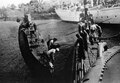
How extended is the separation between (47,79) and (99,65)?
20.2 ft

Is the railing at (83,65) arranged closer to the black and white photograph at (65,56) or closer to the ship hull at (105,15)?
the black and white photograph at (65,56)

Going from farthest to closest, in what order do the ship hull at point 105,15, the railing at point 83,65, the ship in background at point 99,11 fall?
1. the ship in background at point 99,11
2. the ship hull at point 105,15
3. the railing at point 83,65

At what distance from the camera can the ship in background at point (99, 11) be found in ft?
127

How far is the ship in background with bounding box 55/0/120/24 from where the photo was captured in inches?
1529

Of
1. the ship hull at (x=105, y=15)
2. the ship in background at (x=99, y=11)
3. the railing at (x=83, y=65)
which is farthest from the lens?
the ship in background at (x=99, y=11)

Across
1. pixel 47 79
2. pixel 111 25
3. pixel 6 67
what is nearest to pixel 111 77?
pixel 47 79

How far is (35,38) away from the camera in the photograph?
16.0m

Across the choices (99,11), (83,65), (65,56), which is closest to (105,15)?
(99,11)

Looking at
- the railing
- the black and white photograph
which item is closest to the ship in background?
the black and white photograph

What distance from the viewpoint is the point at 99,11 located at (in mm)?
44000

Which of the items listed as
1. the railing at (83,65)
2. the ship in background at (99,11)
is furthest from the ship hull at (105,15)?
the railing at (83,65)

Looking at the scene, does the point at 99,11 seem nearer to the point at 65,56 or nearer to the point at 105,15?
the point at 105,15

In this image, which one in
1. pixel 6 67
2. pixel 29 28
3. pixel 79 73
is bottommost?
pixel 6 67

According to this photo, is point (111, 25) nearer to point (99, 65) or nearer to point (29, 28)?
point (29, 28)
